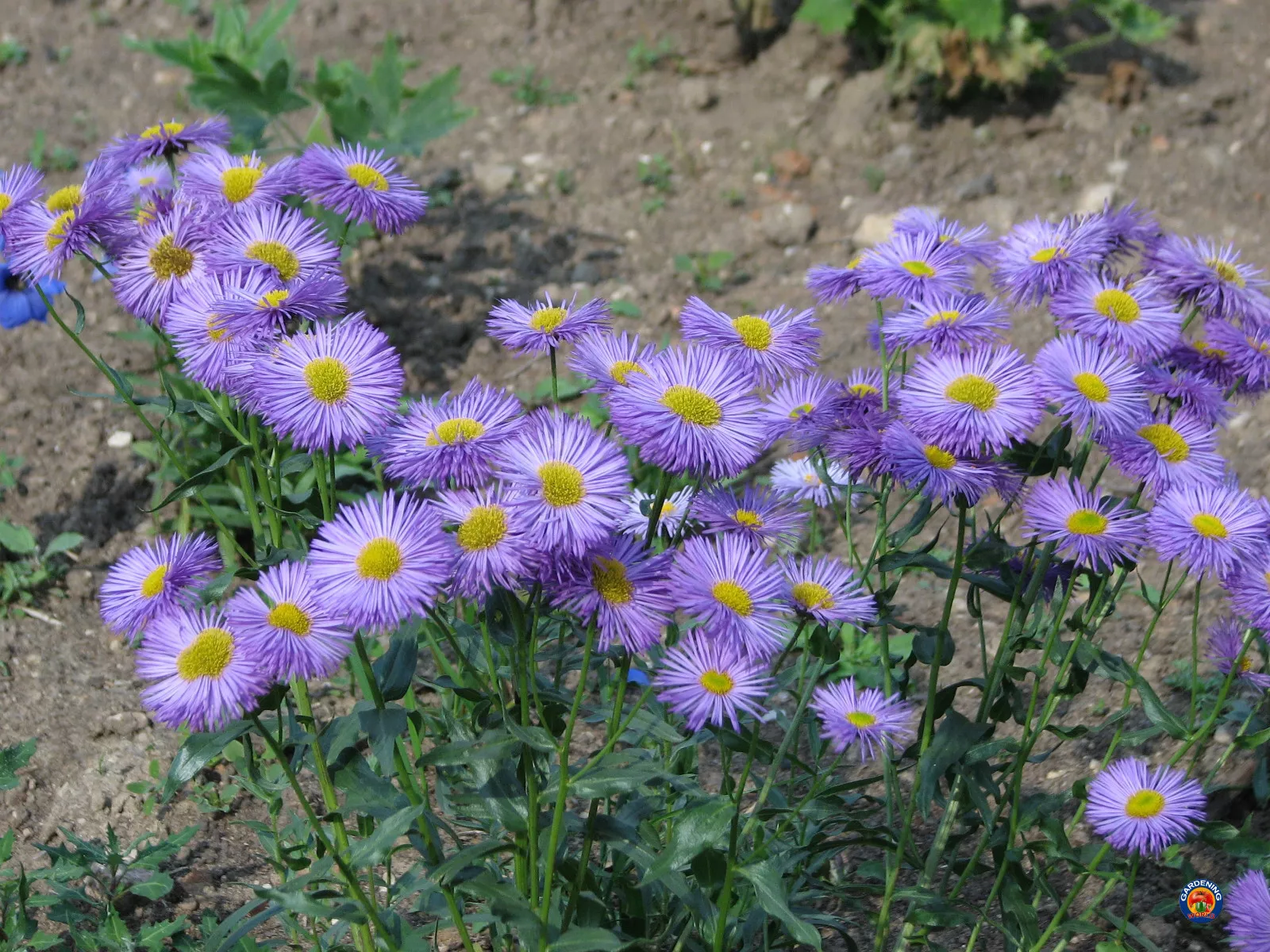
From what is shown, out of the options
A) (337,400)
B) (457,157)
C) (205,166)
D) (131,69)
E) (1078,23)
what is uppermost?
(1078,23)

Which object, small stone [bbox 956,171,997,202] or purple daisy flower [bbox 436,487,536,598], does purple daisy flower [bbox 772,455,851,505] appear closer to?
purple daisy flower [bbox 436,487,536,598]

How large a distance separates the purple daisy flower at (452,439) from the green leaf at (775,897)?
555mm

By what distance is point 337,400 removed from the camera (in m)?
1.41

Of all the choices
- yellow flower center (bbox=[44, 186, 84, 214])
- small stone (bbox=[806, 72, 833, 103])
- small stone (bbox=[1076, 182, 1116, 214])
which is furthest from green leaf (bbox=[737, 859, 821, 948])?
small stone (bbox=[806, 72, 833, 103])

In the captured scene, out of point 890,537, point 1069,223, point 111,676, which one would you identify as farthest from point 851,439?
point 111,676

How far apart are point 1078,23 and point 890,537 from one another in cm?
344

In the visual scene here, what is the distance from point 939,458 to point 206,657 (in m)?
0.82

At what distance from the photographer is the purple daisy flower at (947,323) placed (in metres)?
1.57

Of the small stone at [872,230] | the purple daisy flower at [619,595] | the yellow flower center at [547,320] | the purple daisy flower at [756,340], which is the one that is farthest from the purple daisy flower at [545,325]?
the small stone at [872,230]

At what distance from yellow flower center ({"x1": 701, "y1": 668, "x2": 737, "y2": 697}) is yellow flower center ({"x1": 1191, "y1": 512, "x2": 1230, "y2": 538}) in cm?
58

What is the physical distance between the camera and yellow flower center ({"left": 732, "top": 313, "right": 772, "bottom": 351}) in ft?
5.12

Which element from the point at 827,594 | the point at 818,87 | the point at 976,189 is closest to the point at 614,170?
the point at 818,87

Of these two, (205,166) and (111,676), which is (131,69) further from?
(205,166)

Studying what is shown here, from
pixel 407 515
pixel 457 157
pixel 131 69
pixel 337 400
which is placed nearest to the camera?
pixel 407 515
